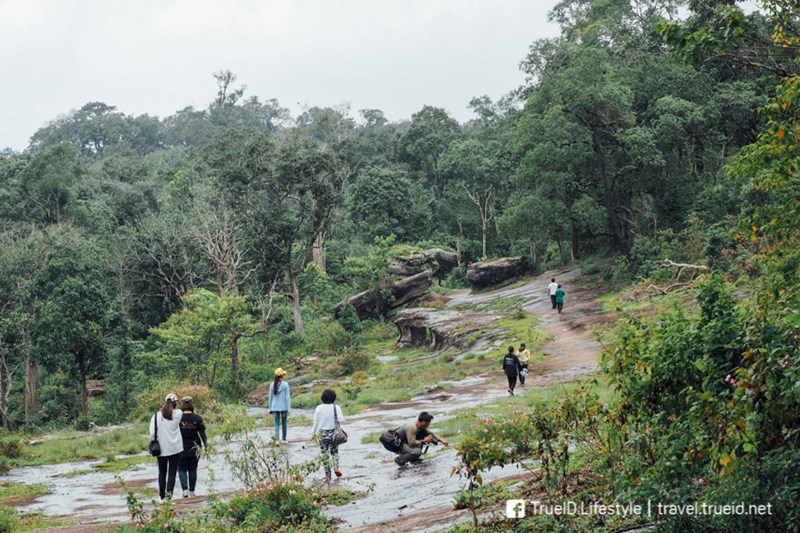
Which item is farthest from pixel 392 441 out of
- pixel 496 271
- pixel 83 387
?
pixel 496 271

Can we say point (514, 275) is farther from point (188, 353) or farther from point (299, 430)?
point (299, 430)

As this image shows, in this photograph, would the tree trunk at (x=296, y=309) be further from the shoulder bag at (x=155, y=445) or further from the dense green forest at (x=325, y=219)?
the shoulder bag at (x=155, y=445)

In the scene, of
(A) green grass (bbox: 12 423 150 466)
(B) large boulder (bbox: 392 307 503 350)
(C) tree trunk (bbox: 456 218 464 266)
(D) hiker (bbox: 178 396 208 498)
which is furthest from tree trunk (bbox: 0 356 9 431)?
(C) tree trunk (bbox: 456 218 464 266)

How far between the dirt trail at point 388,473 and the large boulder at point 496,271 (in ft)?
46.2

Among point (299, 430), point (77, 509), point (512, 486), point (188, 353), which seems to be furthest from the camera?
point (188, 353)

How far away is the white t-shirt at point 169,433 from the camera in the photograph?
10.6 meters

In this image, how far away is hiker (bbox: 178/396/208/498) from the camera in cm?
1089

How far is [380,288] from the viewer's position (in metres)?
43.2

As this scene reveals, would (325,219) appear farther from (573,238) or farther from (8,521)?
(8,521)

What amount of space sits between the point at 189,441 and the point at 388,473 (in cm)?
333

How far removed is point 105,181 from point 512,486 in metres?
59.3

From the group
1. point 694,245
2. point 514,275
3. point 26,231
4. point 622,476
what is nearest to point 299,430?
point 622,476

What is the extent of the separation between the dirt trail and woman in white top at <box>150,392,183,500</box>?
513 millimetres

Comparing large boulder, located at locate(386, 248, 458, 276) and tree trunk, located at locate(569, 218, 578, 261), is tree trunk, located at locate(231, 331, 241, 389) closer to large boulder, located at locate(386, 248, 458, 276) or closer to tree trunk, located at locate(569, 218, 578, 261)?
large boulder, located at locate(386, 248, 458, 276)
